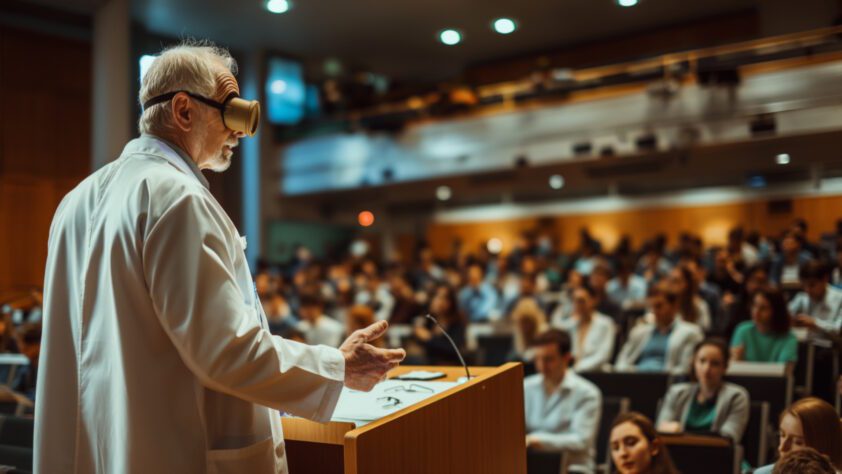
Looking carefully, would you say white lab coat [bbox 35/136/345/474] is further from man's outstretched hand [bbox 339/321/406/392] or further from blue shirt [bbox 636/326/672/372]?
blue shirt [bbox 636/326/672/372]

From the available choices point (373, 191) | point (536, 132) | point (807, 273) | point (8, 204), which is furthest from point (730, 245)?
point (8, 204)

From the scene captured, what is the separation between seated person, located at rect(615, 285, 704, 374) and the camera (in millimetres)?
5086

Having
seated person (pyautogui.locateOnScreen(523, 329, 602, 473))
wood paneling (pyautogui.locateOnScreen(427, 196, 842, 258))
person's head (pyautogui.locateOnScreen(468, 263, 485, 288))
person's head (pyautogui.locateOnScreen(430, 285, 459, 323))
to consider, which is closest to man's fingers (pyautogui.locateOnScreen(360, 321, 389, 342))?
seated person (pyautogui.locateOnScreen(523, 329, 602, 473))

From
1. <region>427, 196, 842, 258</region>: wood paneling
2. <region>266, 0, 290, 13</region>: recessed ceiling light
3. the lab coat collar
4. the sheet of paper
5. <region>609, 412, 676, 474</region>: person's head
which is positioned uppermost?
<region>266, 0, 290, 13</region>: recessed ceiling light

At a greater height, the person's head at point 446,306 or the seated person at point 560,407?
the person's head at point 446,306

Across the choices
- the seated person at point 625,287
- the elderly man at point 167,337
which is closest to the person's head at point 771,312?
the seated person at point 625,287

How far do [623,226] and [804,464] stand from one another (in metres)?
11.5

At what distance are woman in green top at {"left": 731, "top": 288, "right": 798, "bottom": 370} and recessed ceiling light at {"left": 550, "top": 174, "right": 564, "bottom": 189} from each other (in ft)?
17.8

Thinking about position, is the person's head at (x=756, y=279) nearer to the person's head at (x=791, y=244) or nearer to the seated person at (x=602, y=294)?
the person's head at (x=791, y=244)

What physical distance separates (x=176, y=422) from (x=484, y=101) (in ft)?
28.9

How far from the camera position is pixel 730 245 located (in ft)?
25.5

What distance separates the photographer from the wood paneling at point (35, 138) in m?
9.88

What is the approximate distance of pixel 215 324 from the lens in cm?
119

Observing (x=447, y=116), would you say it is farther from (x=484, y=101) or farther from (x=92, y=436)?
(x=92, y=436)
